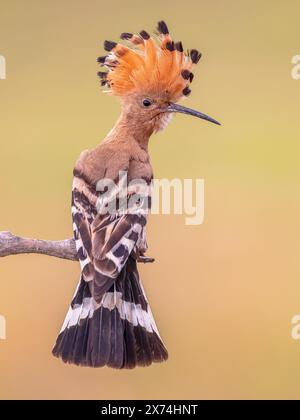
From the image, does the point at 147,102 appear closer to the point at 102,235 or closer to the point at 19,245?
the point at 102,235

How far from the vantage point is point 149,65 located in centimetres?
350

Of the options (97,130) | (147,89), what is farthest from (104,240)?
(97,130)

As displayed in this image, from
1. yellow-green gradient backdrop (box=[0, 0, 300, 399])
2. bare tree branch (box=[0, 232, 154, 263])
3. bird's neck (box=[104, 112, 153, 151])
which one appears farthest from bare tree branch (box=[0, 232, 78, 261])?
yellow-green gradient backdrop (box=[0, 0, 300, 399])

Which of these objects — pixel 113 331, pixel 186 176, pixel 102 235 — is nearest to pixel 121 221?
pixel 102 235

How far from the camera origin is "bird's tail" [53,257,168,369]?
3057 millimetres

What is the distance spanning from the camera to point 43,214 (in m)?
4.83

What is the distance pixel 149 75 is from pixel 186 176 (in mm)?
1724

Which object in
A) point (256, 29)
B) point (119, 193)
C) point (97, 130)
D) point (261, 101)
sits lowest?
point (119, 193)

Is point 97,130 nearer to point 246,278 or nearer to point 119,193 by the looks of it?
point 246,278

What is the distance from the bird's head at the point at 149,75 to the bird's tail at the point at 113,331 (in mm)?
722

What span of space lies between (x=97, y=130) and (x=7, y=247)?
2.77m

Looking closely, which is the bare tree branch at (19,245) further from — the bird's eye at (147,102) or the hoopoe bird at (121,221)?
the bird's eye at (147,102)

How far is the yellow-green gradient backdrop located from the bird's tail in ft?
4.11

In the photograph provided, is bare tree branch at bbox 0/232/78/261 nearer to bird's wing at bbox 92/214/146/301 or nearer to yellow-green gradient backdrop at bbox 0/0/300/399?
bird's wing at bbox 92/214/146/301
